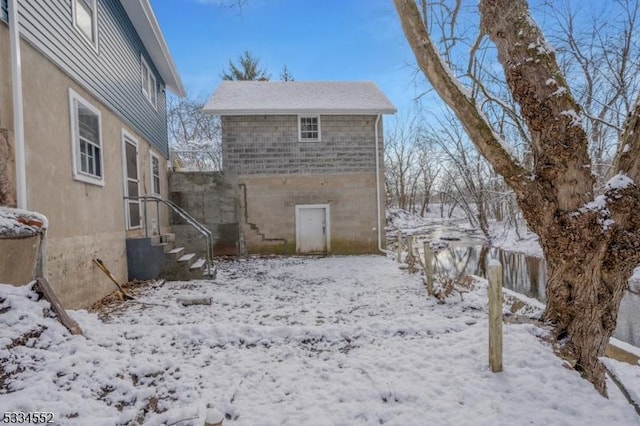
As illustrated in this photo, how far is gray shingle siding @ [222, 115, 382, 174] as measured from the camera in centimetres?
1096

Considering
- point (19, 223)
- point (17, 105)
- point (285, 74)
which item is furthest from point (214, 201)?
point (285, 74)

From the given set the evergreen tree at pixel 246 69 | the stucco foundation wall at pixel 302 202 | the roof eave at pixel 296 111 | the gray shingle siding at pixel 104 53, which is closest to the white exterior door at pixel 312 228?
the stucco foundation wall at pixel 302 202

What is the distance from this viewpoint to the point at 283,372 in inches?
123

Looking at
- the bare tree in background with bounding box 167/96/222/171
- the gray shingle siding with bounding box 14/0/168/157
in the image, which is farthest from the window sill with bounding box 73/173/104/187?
the bare tree in background with bounding box 167/96/222/171

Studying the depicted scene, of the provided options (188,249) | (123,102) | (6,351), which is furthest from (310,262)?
(6,351)

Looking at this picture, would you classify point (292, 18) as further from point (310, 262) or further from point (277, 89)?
point (310, 262)

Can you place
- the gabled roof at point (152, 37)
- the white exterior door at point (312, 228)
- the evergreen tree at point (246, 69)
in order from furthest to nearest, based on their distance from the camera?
the evergreen tree at point (246, 69) < the white exterior door at point (312, 228) < the gabled roof at point (152, 37)

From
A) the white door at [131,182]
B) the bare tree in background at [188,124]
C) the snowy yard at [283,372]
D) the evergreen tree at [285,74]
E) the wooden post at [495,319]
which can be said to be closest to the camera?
the snowy yard at [283,372]

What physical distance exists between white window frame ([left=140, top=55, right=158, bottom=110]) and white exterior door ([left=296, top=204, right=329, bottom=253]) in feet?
16.9

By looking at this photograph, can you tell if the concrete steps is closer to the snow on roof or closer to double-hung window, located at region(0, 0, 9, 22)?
the snow on roof

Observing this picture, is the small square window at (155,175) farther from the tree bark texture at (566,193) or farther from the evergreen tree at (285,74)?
the evergreen tree at (285,74)

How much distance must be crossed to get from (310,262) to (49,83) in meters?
7.12

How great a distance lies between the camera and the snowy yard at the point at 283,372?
239 cm

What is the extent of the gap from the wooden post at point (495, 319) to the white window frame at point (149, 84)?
8702 mm
